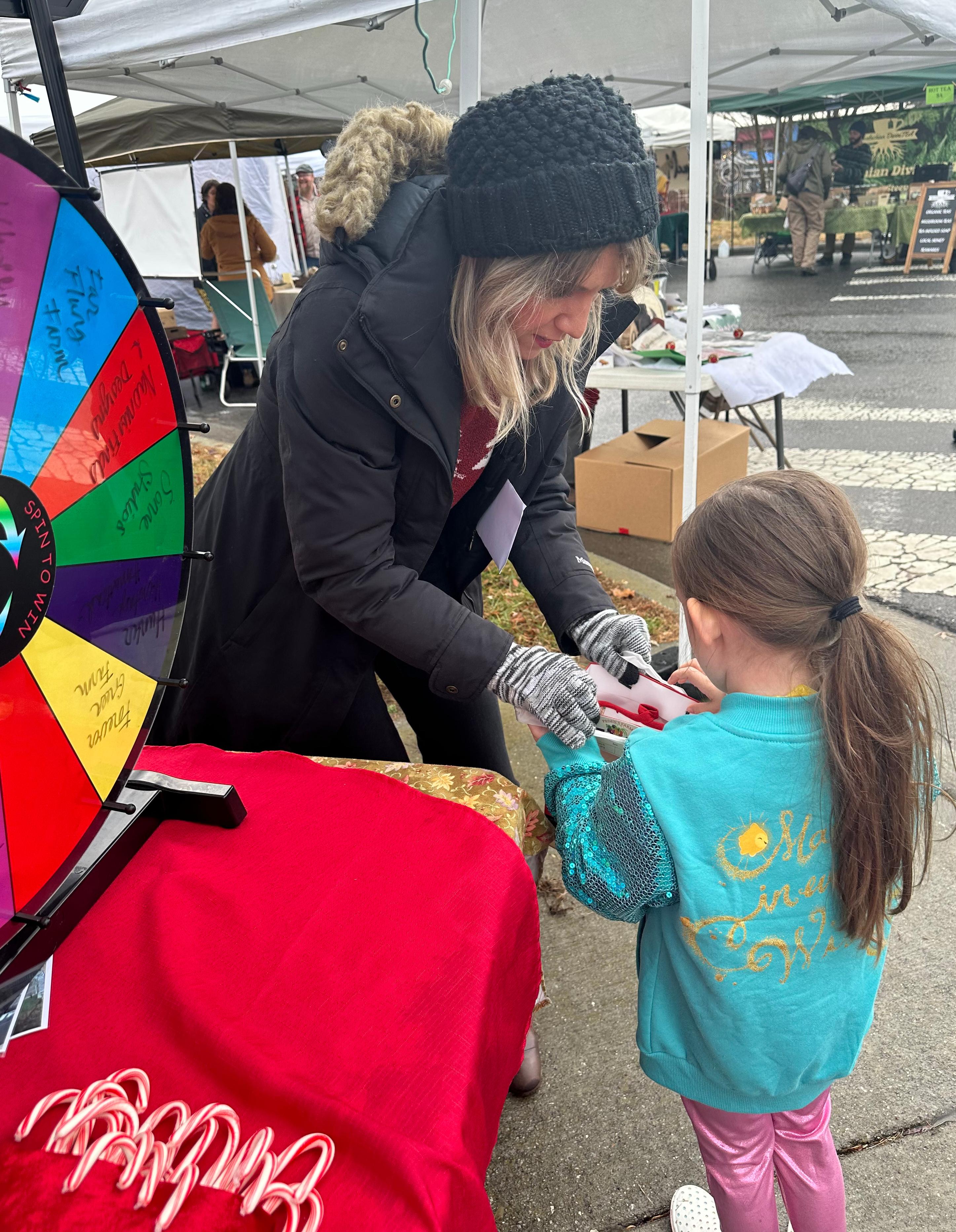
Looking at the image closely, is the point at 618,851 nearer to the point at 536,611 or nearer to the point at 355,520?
the point at 355,520

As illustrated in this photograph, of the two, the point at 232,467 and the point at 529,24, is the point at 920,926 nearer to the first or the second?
the point at 232,467

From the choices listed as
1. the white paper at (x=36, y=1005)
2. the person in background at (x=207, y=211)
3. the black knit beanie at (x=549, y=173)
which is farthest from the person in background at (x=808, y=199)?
the white paper at (x=36, y=1005)

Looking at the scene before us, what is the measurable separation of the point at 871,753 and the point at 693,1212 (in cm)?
98

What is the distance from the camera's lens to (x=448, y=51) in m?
4.88

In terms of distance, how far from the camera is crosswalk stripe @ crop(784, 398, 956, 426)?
19.5 feet

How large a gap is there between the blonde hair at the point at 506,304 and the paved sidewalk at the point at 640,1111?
1.27m

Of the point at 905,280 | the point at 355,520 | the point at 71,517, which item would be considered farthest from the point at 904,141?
the point at 71,517

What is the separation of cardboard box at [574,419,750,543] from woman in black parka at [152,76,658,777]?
247 cm

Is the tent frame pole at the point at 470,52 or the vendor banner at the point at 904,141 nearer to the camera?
the tent frame pole at the point at 470,52

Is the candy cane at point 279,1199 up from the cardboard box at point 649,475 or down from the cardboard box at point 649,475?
up

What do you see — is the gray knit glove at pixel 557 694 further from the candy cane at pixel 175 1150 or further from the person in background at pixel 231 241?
the person in background at pixel 231 241

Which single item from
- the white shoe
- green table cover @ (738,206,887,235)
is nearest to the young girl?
the white shoe

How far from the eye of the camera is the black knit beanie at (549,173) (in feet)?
3.73

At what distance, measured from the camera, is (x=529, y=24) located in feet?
14.2
